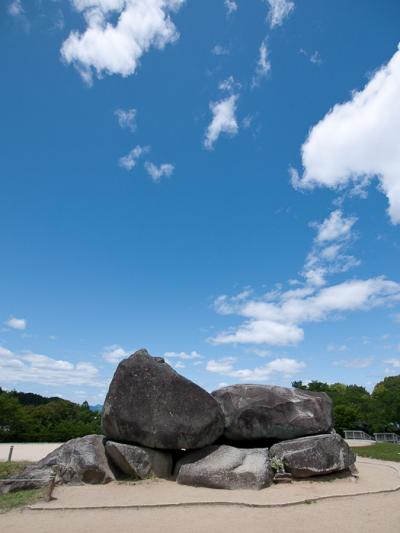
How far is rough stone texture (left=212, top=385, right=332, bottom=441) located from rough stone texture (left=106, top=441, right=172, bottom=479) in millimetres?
2583

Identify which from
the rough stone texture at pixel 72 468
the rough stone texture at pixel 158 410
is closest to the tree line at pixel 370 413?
the rough stone texture at pixel 158 410

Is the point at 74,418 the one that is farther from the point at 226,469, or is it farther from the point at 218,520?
the point at 218,520

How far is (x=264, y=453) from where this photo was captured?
13.4 meters

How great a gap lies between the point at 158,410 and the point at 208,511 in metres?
4.40

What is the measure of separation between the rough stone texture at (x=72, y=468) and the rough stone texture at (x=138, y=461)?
1.56ft

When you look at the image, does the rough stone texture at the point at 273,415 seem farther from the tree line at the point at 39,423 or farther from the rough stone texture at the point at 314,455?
the tree line at the point at 39,423

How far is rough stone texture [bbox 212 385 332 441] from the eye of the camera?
14.2 metres

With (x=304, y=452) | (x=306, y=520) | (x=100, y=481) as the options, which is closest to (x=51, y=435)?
(x=100, y=481)

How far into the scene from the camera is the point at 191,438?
527 inches

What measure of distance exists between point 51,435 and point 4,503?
30.4 metres

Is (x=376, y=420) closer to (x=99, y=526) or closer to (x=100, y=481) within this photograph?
(x=100, y=481)

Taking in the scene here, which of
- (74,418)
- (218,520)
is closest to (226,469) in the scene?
(218,520)

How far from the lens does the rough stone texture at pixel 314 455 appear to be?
12797 mm

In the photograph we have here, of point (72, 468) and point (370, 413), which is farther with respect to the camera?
point (370, 413)
